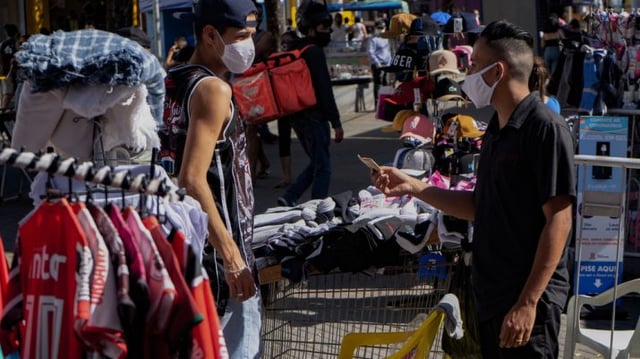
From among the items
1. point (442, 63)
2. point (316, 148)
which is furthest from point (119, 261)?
point (316, 148)

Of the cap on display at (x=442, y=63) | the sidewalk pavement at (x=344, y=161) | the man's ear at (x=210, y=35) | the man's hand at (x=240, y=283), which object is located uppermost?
the man's ear at (x=210, y=35)

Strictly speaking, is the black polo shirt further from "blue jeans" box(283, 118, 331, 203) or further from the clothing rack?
"blue jeans" box(283, 118, 331, 203)

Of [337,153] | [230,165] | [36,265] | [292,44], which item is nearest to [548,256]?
[230,165]

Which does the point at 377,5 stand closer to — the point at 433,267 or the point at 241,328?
the point at 433,267

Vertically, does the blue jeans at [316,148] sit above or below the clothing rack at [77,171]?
below

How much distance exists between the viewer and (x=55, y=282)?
255 cm

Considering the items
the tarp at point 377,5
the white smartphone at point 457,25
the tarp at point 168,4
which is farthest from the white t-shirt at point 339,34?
the white smartphone at point 457,25

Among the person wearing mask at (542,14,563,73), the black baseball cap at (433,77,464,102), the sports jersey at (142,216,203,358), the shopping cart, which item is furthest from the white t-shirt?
the sports jersey at (142,216,203,358)

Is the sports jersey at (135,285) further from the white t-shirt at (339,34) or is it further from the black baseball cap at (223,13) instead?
the white t-shirt at (339,34)

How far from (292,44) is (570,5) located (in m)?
15.2

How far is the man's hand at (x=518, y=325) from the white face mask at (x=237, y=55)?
1.36 meters

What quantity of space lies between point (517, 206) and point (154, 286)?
4.82 ft

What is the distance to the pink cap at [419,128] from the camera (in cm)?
742

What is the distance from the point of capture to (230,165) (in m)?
3.72
